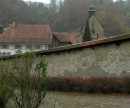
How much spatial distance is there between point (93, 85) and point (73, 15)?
73958 millimetres

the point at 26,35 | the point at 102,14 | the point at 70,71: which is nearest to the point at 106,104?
the point at 70,71

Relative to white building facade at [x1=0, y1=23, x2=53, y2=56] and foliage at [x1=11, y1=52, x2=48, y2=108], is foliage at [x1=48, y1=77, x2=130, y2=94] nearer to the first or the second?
foliage at [x1=11, y1=52, x2=48, y2=108]

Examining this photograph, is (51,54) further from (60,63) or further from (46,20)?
(46,20)

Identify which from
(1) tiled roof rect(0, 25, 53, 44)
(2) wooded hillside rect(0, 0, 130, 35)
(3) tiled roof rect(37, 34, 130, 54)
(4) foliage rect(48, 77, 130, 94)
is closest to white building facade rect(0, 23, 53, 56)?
(1) tiled roof rect(0, 25, 53, 44)

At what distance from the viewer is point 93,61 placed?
69.7ft

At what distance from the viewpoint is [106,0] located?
10231 centimetres

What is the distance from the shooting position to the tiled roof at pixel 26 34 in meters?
65.8

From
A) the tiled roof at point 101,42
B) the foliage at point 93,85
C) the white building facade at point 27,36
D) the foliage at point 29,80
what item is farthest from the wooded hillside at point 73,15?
the foliage at point 29,80

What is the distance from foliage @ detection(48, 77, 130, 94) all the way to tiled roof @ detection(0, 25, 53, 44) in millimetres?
44269

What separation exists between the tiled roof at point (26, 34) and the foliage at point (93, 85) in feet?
145

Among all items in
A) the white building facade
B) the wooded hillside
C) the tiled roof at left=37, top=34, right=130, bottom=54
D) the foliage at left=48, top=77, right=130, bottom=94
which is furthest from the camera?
the wooded hillside

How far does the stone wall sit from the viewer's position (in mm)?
19578

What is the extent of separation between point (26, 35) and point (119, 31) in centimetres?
3219

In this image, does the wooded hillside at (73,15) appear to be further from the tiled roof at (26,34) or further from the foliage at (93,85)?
the foliage at (93,85)
